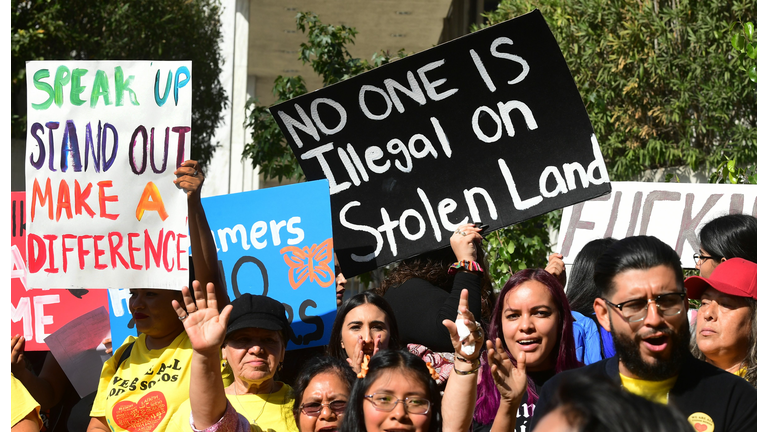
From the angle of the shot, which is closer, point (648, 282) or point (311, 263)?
point (648, 282)

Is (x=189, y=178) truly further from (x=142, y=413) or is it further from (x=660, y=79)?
(x=660, y=79)

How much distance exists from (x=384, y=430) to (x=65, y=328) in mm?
2220

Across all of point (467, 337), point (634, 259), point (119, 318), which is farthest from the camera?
point (119, 318)

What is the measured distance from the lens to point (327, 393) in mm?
2967

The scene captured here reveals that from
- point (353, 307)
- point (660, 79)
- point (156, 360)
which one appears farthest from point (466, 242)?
point (660, 79)

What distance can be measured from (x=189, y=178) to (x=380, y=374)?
135 cm

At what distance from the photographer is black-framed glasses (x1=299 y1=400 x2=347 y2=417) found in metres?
2.95

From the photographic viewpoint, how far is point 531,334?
305cm

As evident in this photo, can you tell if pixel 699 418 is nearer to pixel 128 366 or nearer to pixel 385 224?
pixel 385 224

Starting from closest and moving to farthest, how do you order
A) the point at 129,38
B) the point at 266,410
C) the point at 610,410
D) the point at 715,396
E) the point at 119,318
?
the point at 610,410 → the point at 715,396 → the point at 266,410 → the point at 119,318 → the point at 129,38

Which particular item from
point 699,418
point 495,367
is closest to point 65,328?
point 495,367

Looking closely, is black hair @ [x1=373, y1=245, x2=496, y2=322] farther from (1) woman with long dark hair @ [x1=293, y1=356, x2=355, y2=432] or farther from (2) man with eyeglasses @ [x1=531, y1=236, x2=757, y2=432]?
(2) man with eyeglasses @ [x1=531, y1=236, x2=757, y2=432]

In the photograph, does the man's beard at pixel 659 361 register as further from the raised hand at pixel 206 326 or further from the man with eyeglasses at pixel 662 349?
the raised hand at pixel 206 326

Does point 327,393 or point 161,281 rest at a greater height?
point 161,281
